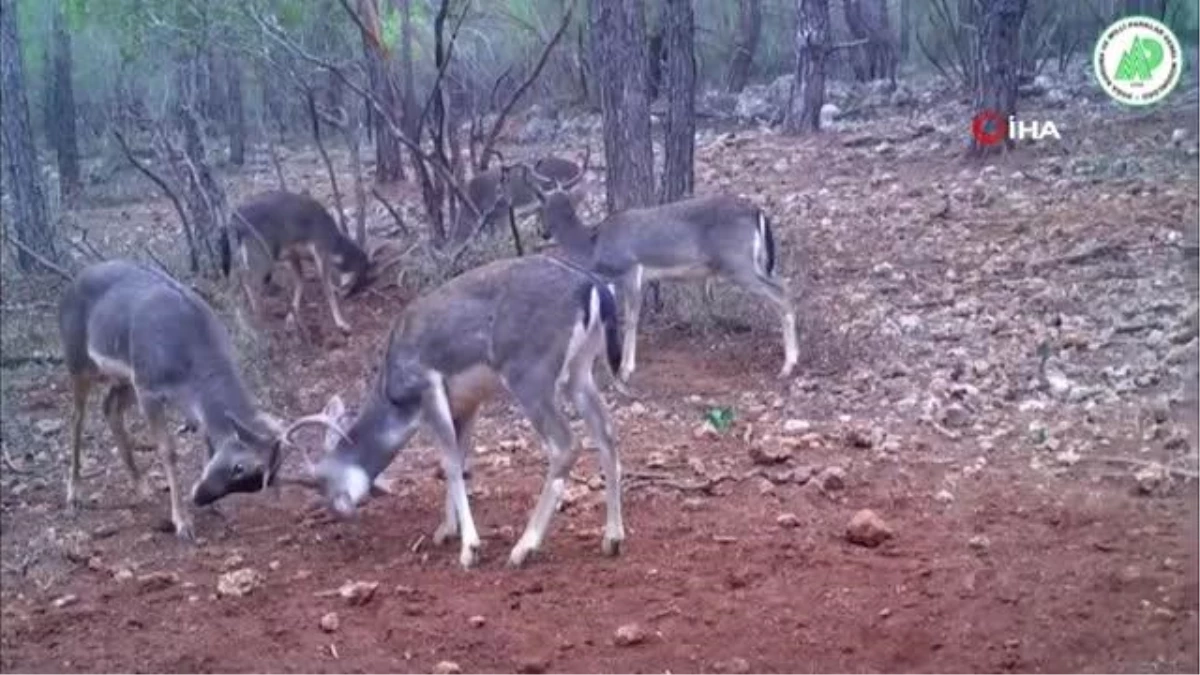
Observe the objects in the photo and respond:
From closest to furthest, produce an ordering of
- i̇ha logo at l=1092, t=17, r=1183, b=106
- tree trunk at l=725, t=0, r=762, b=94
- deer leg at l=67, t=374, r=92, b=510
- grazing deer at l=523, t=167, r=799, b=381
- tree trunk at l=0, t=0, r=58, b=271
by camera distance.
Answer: i̇ha logo at l=1092, t=17, r=1183, b=106
tree trunk at l=0, t=0, r=58, b=271
deer leg at l=67, t=374, r=92, b=510
grazing deer at l=523, t=167, r=799, b=381
tree trunk at l=725, t=0, r=762, b=94

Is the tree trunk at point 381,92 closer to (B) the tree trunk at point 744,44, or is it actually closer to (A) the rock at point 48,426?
(A) the rock at point 48,426

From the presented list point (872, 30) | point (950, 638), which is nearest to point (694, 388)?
point (950, 638)

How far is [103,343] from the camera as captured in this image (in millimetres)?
7043

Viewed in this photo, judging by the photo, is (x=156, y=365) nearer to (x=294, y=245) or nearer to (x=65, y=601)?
(x=65, y=601)

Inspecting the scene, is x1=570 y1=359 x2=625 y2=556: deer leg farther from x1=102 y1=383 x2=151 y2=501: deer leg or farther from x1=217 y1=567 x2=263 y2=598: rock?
x1=102 y1=383 x2=151 y2=501: deer leg

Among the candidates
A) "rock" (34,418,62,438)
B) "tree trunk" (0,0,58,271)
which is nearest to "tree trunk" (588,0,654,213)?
"tree trunk" (0,0,58,271)

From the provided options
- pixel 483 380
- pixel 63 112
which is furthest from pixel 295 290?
pixel 483 380

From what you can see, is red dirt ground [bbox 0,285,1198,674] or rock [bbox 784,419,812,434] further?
rock [bbox 784,419,812,434]

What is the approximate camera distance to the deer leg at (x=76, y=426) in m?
5.91

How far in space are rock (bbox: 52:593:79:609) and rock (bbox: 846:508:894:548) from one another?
2897 mm

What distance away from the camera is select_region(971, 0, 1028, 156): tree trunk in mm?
7145

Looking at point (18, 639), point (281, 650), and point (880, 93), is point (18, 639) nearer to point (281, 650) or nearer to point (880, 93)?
point (281, 650)

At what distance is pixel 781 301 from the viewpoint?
31.8 ft

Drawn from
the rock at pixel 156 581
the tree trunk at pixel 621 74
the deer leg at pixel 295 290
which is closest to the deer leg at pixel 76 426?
the rock at pixel 156 581
